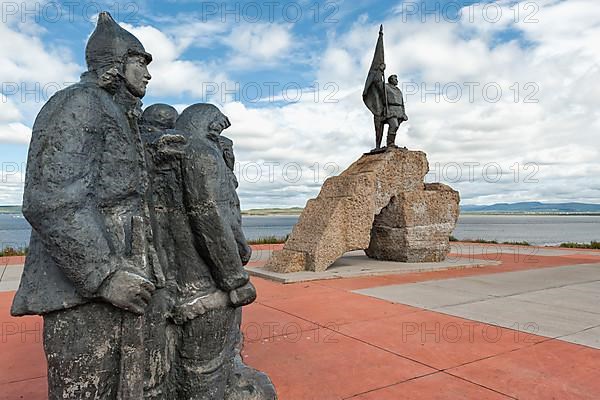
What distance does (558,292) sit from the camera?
732cm

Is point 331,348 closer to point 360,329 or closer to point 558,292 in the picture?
point 360,329

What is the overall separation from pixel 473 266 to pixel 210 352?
8676 mm

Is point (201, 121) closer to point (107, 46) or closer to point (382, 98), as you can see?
point (107, 46)

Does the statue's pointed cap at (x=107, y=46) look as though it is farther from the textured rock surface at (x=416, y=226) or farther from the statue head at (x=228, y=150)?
the textured rock surface at (x=416, y=226)

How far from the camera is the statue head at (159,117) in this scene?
2.72 m

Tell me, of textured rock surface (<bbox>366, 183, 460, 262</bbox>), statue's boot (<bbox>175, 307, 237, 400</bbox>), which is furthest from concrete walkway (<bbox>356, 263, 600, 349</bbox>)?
statue's boot (<bbox>175, 307, 237, 400</bbox>)

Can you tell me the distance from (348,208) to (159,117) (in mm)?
6477

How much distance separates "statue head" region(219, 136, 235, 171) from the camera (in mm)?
2879

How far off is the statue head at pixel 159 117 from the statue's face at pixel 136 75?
0.38 metres

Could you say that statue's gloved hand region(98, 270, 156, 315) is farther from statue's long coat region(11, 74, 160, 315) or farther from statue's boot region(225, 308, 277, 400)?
statue's boot region(225, 308, 277, 400)

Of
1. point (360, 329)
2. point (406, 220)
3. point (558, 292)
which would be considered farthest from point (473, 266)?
point (360, 329)

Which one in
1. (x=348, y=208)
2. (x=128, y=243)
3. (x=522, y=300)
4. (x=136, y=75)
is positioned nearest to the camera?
(x=128, y=243)

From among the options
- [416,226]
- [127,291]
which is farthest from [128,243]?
[416,226]

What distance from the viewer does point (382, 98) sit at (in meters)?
10.5
